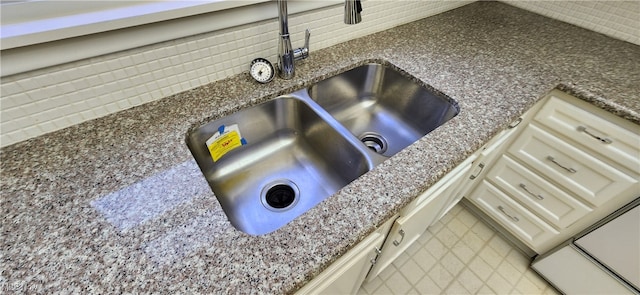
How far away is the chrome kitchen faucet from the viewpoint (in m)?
0.71

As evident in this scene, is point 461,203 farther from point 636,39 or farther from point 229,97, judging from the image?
point 229,97

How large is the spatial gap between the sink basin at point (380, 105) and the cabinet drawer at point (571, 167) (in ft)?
1.77

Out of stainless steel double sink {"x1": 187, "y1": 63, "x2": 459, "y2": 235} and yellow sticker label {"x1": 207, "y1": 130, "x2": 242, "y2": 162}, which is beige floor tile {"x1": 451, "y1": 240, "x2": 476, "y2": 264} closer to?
stainless steel double sink {"x1": 187, "y1": 63, "x2": 459, "y2": 235}

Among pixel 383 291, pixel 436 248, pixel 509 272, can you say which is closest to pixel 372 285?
pixel 383 291

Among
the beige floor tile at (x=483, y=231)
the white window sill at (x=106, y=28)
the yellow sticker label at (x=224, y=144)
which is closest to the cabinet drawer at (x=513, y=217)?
the beige floor tile at (x=483, y=231)

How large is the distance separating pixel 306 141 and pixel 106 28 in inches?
23.6

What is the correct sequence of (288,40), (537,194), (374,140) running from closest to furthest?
(288,40), (374,140), (537,194)

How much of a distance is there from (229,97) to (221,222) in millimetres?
429

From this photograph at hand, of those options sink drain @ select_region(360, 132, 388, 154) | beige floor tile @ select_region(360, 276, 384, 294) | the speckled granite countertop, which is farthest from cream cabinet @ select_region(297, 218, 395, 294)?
beige floor tile @ select_region(360, 276, 384, 294)

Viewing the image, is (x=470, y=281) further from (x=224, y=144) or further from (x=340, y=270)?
(x=224, y=144)

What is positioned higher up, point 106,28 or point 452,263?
point 106,28

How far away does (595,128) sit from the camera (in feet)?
3.25

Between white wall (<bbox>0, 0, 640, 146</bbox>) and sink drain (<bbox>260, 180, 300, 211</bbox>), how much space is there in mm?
398

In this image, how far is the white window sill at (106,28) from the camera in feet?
1.87
